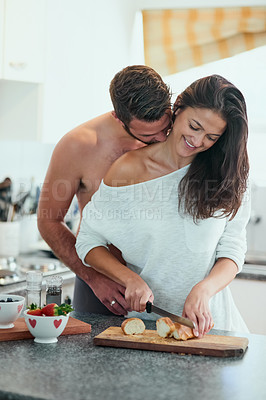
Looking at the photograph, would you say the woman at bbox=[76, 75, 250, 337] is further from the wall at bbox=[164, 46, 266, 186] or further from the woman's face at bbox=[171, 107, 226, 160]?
the wall at bbox=[164, 46, 266, 186]

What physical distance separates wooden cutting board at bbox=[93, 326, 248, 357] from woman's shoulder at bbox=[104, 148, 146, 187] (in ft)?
1.59

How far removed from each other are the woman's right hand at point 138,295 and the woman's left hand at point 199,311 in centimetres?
11

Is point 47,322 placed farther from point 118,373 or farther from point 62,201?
point 62,201

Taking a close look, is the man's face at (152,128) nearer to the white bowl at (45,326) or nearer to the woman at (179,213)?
the woman at (179,213)

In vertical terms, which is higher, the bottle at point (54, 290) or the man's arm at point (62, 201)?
the man's arm at point (62, 201)

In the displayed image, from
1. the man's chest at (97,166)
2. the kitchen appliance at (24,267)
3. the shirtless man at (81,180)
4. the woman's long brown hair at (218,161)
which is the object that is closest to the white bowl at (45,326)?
the shirtless man at (81,180)

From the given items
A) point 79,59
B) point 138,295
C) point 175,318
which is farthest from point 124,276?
point 79,59

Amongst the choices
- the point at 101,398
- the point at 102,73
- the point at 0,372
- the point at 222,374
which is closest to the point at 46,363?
the point at 0,372

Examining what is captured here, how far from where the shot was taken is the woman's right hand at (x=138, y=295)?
1462mm

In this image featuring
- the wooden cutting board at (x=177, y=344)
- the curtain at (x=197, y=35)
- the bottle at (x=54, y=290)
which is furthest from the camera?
the curtain at (x=197, y=35)

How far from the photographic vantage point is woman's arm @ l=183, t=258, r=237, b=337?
1415 millimetres

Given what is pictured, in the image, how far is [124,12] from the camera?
324 cm

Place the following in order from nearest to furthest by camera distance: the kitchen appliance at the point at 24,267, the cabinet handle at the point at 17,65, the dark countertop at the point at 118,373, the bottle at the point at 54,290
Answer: the dark countertop at the point at 118,373, the bottle at the point at 54,290, the kitchen appliance at the point at 24,267, the cabinet handle at the point at 17,65

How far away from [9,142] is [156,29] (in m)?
1.22
